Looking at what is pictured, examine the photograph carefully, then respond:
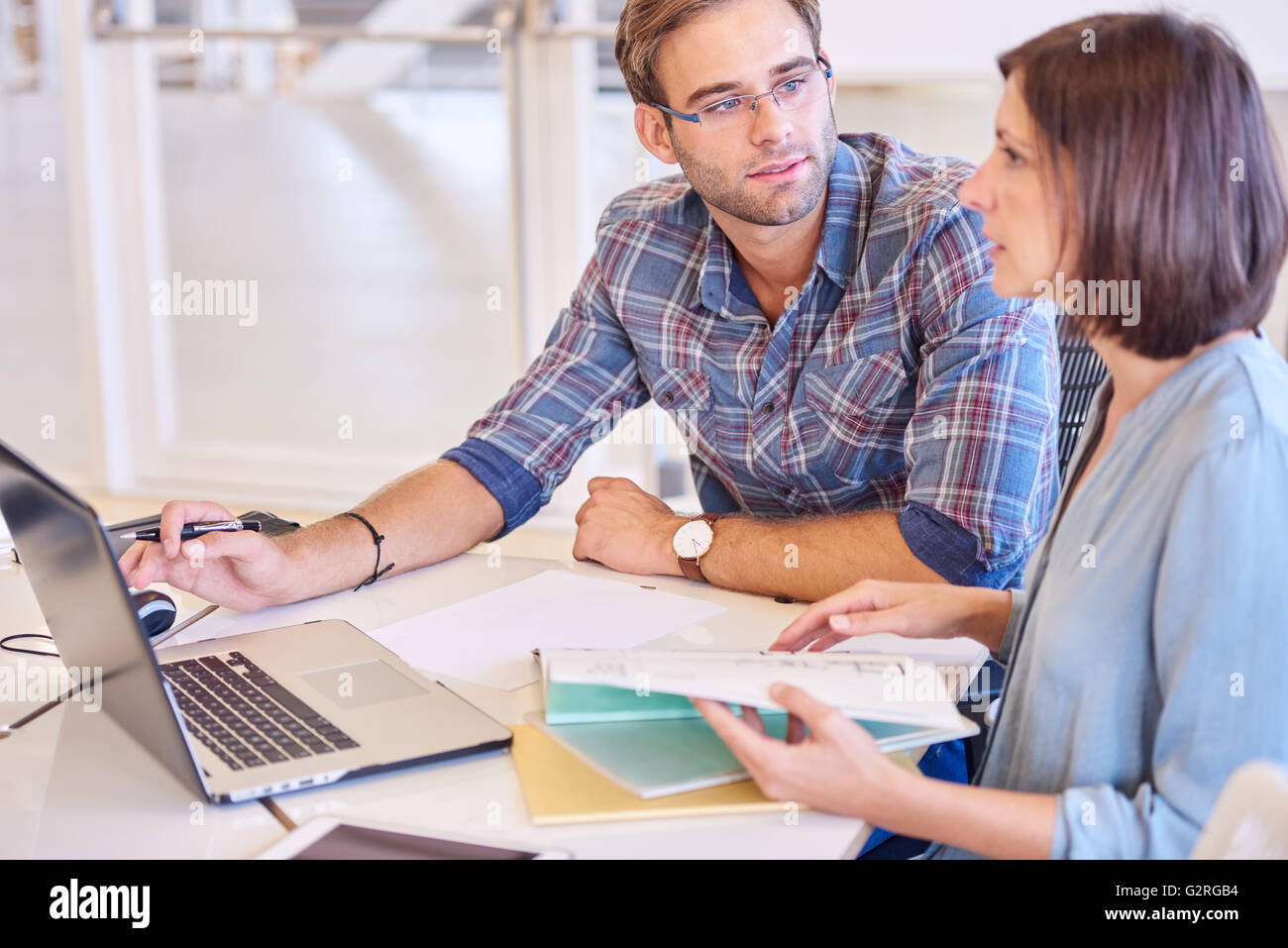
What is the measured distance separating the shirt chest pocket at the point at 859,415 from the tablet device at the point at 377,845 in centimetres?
85

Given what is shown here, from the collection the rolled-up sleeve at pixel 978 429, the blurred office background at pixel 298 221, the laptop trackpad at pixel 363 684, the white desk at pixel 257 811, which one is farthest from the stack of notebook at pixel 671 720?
the blurred office background at pixel 298 221

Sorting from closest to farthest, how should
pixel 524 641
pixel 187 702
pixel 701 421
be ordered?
pixel 187 702 → pixel 524 641 → pixel 701 421

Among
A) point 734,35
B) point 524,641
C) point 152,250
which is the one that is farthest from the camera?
point 152,250

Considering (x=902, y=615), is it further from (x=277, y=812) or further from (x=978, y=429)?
(x=277, y=812)

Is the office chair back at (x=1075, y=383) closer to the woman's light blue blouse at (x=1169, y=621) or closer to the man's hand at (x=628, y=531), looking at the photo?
the man's hand at (x=628, y=531)

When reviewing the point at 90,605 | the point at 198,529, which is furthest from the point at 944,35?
the point at 90,605

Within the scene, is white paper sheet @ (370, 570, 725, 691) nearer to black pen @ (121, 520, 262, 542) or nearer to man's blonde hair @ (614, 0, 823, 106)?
black pen @ (121, 520, 262, 542)

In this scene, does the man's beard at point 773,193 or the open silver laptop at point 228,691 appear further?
the man's beard at point 773,193

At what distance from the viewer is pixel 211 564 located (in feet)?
4.52

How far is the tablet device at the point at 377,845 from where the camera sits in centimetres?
90

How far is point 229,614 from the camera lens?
1406 mm

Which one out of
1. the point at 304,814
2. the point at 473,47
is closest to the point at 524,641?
the point at 304,814
